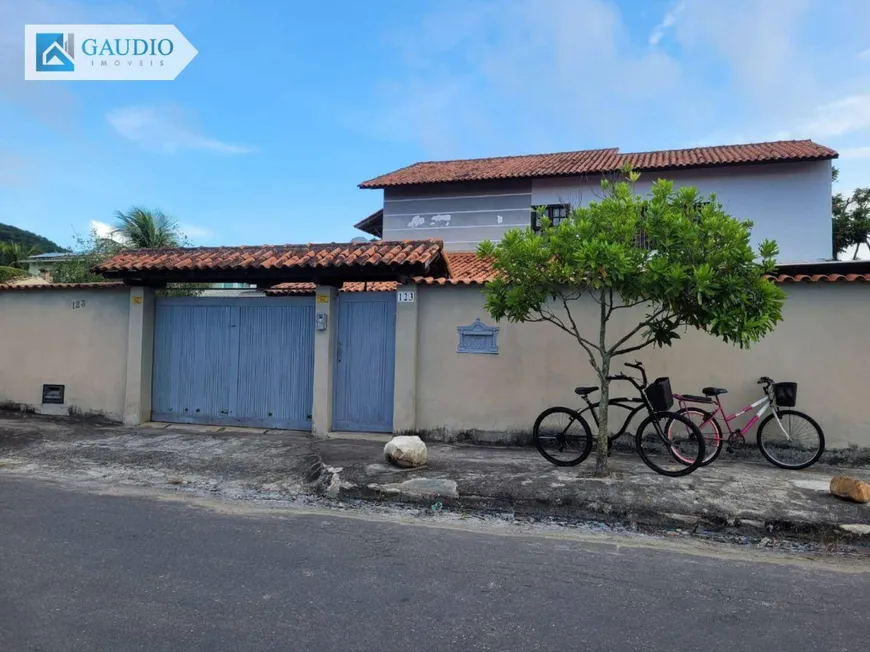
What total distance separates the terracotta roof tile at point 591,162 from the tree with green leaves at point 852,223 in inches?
461

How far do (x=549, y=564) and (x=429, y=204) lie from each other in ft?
49.8

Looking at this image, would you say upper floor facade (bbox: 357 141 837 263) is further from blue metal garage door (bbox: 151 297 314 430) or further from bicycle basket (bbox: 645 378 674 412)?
bicycle basket (bbox: 645 378 674 412)

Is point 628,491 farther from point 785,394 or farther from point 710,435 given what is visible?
point 785,394

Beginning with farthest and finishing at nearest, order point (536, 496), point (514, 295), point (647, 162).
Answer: point (647, 162), point (514, 295), point (536, 496)

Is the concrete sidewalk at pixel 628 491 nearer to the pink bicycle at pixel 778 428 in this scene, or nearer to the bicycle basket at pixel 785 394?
the pink bicycle at pixel 778 428

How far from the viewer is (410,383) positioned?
8.00 metres

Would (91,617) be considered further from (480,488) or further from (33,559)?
(480,488)

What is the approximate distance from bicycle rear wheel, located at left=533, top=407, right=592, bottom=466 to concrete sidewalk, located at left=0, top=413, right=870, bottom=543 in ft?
0.59

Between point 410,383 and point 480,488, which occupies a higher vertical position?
point 410,383

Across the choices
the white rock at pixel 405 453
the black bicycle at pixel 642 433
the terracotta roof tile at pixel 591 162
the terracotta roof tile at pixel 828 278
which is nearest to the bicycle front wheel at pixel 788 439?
the black bicycle at pixel 642 433

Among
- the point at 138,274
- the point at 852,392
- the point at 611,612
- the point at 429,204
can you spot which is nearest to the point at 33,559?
the point at 611,612

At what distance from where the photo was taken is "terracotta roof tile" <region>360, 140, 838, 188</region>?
14.8 meters

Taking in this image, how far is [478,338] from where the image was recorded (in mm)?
7961

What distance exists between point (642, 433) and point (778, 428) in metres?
1.92
